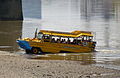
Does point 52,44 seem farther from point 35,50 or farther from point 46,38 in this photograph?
point 35,50

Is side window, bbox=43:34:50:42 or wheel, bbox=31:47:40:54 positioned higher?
side window, bbox=43:34:50:42

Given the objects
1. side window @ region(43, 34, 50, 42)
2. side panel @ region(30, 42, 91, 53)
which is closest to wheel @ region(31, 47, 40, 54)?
side panel @ region(30, 42, 91, 53)

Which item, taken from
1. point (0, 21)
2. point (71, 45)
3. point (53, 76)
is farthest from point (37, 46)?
point (0, 21)

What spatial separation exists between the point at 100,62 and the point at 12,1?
153 feet

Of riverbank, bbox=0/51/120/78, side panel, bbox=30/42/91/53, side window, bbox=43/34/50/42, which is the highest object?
side window, bbox=43/34/50/42

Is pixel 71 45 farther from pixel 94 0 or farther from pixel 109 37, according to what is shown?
pixel 94 0

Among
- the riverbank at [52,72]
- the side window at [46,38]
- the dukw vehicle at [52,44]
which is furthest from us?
the side window at [46,38]

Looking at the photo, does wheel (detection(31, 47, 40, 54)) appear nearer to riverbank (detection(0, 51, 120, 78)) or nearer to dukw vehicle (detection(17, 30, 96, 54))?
dukw vehicle (detection(17, 30, 96, 54))

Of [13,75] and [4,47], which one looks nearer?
[13,75]

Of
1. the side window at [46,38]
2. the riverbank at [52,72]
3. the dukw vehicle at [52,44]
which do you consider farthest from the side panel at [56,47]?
the riverbank at [52,72]

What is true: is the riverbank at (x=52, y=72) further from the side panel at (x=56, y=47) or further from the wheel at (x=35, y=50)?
the wheel at (x=35, y=50)

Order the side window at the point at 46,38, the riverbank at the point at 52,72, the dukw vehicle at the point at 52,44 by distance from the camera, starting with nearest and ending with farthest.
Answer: the riverbank at the point at 52,72 → the dukw vehicle at the point at 52,44 → the side window at the point at 46,38

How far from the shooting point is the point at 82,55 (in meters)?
28.8

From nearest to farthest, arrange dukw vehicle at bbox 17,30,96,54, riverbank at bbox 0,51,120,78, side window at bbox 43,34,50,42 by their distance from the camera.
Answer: riverbank at bbox 0,51,120,78, dukw vehicle at bbox 17,30,96,54, side window at bbox 43,34,50,42
